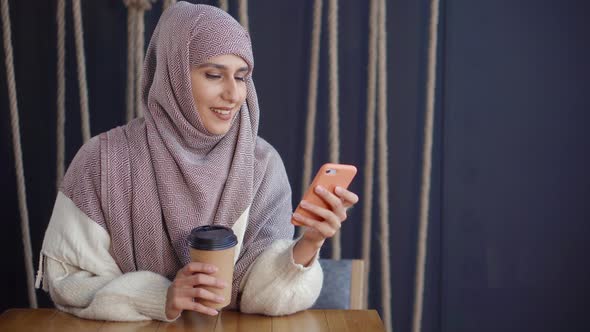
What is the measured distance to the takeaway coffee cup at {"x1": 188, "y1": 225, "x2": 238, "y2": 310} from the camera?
49.7 inches

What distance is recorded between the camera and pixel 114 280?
1.41 meters

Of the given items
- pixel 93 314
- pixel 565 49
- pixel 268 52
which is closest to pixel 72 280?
pixel 93 314

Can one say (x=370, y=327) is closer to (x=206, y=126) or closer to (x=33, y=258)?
(x=206, y=126)

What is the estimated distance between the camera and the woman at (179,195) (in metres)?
1.44

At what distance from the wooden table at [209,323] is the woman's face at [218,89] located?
399 millimetres

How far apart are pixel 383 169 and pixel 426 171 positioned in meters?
0.12

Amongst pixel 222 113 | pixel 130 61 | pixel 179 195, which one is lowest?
pixel 179 195

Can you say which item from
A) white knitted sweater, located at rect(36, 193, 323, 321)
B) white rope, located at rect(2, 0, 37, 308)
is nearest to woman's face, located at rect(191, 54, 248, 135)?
white knitted sweater, located at rect(36, 193, 323, 321)

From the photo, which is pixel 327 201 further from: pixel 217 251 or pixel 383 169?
pixel 383 169

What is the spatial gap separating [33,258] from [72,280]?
79 centimetres

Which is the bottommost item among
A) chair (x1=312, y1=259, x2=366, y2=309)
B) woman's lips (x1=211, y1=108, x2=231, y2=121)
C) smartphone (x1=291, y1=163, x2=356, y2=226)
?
chair (x1=312, y1=259, x2=366, y2=309)

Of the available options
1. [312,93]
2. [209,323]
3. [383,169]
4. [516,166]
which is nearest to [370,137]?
[383,169]

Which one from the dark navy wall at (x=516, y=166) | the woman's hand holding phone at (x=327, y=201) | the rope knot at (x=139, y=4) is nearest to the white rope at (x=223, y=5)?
the rope knot at (x=139, y=4)

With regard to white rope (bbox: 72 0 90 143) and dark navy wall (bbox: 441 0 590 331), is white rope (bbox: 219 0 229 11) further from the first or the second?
dark navy wall (bbox: 441 0 590 331)
